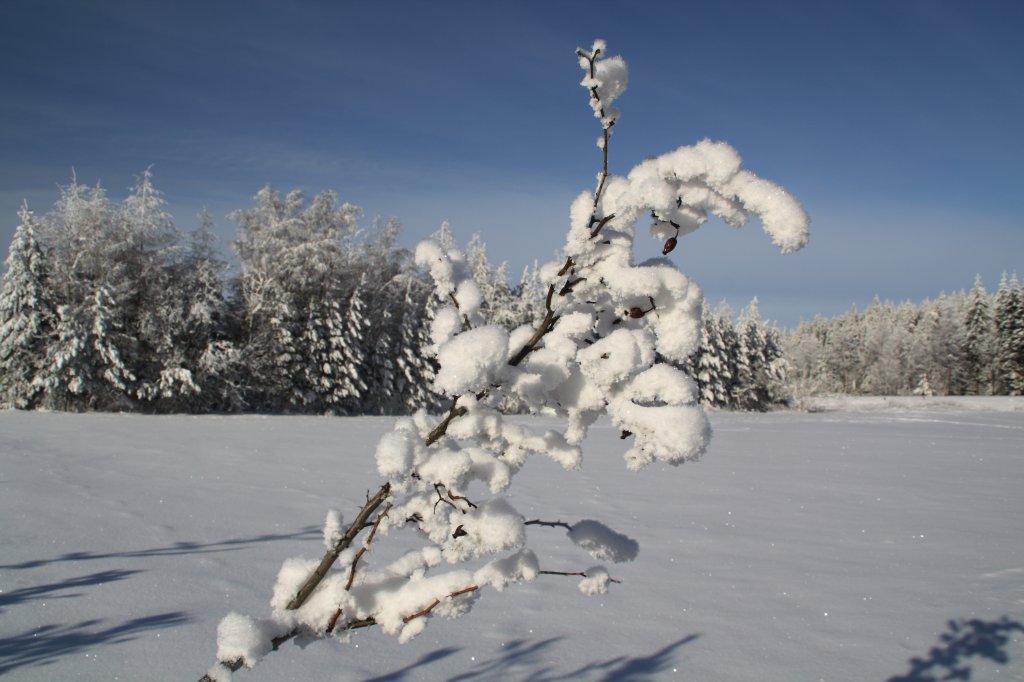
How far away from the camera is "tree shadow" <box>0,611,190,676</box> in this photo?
3.23 m

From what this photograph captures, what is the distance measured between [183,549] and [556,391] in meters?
5.43

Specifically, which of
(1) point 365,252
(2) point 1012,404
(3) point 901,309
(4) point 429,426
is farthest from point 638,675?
(3) point 901,309

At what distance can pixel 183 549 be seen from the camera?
17.5ft

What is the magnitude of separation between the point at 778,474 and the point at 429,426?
12.9 m

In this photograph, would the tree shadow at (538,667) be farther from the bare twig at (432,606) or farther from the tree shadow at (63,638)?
the bare twig at (432,606)

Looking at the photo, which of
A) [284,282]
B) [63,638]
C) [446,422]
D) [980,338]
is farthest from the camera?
[980,338]

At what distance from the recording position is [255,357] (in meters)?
29.2

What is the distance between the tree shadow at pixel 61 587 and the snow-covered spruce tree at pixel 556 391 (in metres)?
4.01

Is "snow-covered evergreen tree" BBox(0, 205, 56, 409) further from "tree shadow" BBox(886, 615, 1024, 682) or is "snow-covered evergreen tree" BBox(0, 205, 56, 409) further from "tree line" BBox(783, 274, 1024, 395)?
"tree line" BBox(783, 274, 1024, 395)

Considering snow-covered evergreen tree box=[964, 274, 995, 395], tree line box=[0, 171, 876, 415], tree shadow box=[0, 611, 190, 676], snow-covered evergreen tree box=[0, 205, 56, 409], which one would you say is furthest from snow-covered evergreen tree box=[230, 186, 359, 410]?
snow-covered evergreen tree box=[964, 274, 995, 395]

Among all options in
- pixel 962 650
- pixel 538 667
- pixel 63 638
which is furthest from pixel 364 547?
pixel 962 650

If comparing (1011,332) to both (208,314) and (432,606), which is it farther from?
(432,606)

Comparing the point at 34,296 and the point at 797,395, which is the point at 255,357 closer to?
the point at 34,296

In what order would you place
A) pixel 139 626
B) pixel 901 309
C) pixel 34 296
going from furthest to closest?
pixel 901 309 → pixel 34 296 → pixel 139 626
